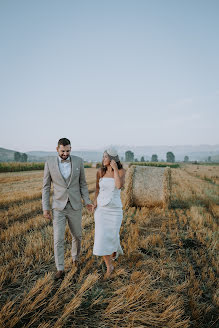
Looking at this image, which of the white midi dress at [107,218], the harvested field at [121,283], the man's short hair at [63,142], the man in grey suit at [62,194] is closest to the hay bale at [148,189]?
the harvested field at [121,283]

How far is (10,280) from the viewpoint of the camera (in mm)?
3311

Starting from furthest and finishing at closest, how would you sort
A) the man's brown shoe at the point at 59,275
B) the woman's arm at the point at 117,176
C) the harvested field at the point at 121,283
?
the woman's arm at the point at 117,176
the man's brown shoe at the point at 59,275
the harvested field at the point at 121,283

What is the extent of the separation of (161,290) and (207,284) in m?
0.73

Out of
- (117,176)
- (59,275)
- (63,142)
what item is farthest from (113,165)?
(59,275)

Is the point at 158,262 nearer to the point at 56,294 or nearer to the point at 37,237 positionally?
the point at 56,294

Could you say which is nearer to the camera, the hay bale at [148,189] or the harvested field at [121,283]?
the harvested field at [121,283]

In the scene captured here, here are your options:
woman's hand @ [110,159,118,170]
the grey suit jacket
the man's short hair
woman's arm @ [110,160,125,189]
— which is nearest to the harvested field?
the grey suit jacket

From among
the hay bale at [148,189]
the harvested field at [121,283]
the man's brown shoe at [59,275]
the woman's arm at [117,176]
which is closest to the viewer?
the harvested field at [121,283]

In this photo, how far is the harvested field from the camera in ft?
8.38

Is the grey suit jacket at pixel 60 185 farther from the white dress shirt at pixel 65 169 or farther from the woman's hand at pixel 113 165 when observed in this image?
the woman's hand at pixel 113 165

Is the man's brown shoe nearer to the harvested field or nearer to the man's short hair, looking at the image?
the harvested field

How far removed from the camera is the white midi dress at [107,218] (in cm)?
350

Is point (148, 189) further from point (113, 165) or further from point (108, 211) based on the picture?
point (113, 165)

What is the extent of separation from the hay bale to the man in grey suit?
4.52m
